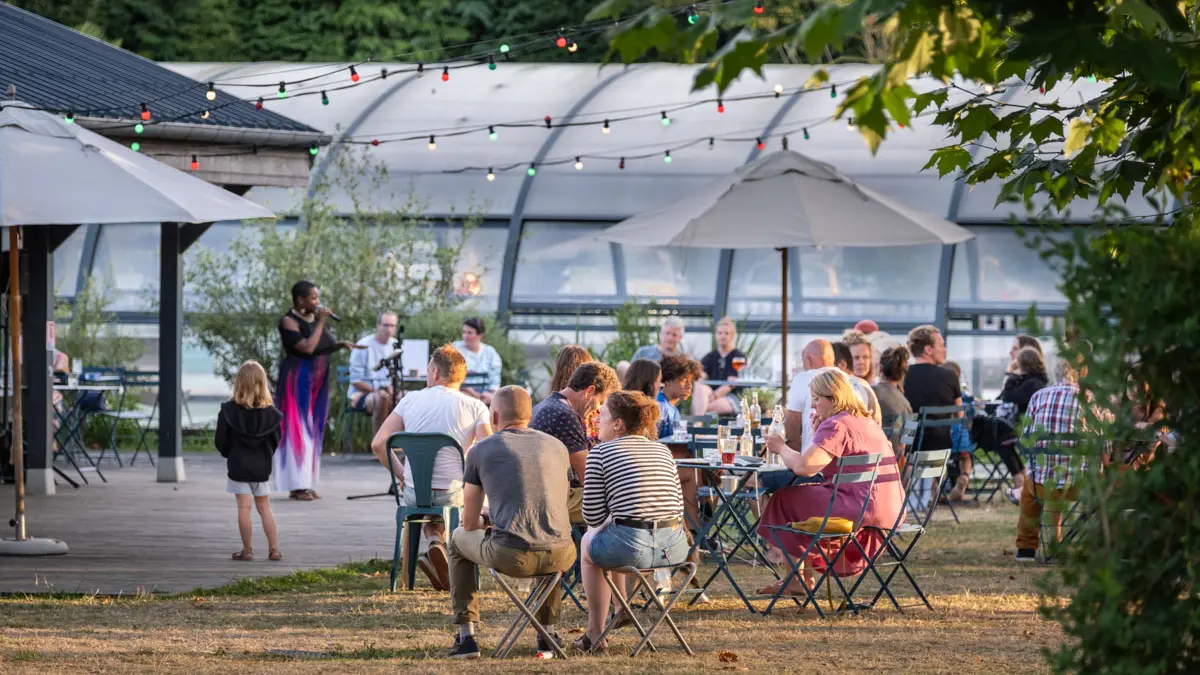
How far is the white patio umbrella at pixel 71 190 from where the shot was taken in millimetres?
8570

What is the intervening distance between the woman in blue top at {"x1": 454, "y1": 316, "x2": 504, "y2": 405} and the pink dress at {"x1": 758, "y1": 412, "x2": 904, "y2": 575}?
258 inches

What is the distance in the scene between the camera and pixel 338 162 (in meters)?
18.4

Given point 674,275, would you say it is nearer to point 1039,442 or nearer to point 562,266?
point 562,266

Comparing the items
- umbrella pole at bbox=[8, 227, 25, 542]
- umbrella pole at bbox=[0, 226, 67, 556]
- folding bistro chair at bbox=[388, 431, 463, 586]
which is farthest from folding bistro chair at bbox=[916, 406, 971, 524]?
umbrella pole at bbox=[8, 227, 25, 542]

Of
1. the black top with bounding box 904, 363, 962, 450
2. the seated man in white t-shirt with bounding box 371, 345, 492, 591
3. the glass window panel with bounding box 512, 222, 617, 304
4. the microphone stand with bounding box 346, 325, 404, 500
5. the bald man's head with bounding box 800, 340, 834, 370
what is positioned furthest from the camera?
the glass window panel with bounding box 512, 222, 617, 304

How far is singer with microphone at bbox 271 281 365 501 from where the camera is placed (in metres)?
12.1

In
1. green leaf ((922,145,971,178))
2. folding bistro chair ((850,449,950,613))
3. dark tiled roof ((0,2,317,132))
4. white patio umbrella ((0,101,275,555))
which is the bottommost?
folding bistro chair ((850,449,950,613))

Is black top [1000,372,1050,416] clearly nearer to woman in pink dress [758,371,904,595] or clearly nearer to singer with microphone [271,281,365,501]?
woman in pink dress [758,371,904,595]

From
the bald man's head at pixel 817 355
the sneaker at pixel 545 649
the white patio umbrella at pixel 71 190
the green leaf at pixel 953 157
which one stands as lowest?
the sneaker at pixel 545 649

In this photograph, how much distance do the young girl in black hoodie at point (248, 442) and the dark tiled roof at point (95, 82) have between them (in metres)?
3.80

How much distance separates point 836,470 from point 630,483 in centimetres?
168

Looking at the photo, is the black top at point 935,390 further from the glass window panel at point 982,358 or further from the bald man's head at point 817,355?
the glass window panel at point 982,358

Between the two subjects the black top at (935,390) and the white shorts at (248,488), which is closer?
the white shorts at (248,488)

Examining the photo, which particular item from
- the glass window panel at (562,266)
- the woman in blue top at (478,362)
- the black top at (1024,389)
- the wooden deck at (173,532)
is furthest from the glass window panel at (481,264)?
the black top at (1024,389)
